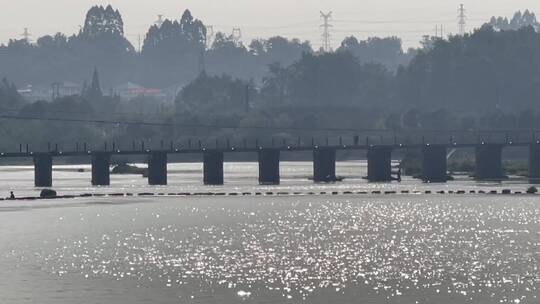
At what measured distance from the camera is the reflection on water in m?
92.5

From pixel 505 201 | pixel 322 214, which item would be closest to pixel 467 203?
pixel 505 201

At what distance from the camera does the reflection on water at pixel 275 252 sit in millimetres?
92500

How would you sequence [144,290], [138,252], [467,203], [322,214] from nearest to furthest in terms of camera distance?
1. [144,290]
2. [138,252]
3. [322,214]
4. [467,203]

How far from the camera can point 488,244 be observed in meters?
125

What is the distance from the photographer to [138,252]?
12000 cm

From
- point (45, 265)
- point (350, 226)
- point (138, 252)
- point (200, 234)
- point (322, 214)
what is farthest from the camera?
point (322, 214)

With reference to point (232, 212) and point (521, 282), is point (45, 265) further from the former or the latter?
point (232, 212)

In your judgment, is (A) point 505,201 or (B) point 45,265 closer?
(B) point 45,265

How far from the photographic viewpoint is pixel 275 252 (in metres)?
119

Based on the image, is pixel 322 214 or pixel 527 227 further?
pixel 322 214

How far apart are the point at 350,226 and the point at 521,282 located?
53.4m

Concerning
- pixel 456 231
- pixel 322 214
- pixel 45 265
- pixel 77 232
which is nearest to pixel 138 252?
pixel 45 265

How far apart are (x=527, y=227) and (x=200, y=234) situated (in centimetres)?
2974

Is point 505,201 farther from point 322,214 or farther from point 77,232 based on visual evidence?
point 77,232
